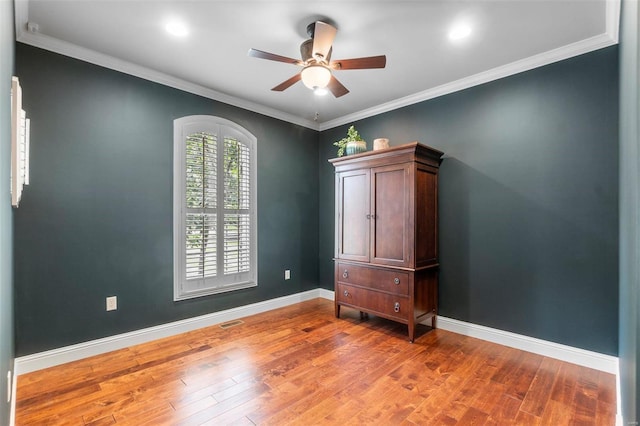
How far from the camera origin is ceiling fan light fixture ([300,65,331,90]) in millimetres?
2287

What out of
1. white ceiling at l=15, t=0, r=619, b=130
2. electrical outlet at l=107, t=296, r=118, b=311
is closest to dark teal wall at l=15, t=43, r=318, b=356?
electrical outlet at l=107, t=296, r=118, b=311

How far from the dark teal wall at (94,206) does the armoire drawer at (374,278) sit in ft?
4.70

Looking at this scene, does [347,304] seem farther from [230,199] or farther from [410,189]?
[230,199]

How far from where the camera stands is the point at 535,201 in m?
2.78

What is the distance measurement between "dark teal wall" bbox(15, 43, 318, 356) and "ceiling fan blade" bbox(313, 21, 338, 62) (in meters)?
1.81

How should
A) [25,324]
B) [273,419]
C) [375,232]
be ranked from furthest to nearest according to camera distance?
1. [375,232]
2. [25,324]
3. [273,419]

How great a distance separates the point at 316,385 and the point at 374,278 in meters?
1.39

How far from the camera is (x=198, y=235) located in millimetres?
3393

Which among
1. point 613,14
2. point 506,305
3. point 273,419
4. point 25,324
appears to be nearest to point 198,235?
point 25,324

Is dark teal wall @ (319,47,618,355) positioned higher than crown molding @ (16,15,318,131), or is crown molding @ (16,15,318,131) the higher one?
crown molding @ (16,15,318,131)

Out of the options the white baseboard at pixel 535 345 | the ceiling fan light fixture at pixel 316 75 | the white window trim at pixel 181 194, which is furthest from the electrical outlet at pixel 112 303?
the white baseboard at pixel 535 345

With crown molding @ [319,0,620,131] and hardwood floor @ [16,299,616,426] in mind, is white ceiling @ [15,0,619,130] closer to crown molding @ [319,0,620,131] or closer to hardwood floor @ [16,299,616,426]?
crown molding @ [319,0,620,131]

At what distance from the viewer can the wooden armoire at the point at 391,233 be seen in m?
3.06

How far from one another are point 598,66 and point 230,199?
12.4ft
